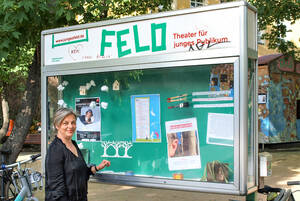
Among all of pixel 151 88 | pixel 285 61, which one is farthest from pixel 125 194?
pixel 285 61

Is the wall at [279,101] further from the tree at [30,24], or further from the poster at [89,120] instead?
the poster at [89,120]

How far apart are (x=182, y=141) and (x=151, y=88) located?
2.36 feet

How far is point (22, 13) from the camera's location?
5.72 metres

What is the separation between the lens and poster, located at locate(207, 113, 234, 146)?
Result: 13.1ft

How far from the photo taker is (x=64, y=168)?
131 inches

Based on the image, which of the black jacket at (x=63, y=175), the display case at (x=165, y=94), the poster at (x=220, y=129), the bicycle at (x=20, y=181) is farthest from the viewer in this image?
the bicycle at (x=20, y=181)

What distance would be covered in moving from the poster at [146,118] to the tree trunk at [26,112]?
330 cm

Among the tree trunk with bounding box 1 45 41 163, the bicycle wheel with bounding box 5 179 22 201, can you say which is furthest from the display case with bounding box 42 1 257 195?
the tree trunk with bounding box 1 45 41 163

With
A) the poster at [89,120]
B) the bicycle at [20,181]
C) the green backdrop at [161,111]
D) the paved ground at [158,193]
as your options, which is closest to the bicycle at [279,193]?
the green backdrop at [161,111]

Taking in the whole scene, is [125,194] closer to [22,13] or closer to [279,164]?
[22,13]

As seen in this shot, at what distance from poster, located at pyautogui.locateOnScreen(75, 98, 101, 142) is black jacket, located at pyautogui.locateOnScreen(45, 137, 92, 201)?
1610 mm

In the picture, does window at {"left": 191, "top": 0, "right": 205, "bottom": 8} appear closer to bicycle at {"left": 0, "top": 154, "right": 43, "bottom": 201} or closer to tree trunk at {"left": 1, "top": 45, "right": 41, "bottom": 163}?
tree trunk at {"left": 1, "top": 45, "right": 41, "bottom": 163}

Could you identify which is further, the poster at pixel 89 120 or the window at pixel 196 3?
the window at pixel 196 3

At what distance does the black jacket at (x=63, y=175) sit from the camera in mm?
3268
